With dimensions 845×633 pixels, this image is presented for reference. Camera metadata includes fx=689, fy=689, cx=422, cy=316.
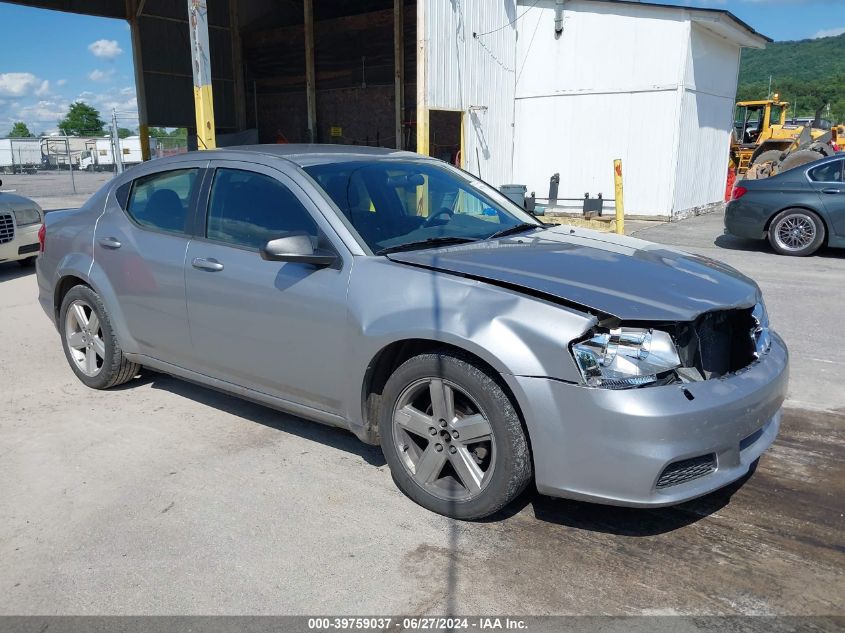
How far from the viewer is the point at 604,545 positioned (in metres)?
3.04

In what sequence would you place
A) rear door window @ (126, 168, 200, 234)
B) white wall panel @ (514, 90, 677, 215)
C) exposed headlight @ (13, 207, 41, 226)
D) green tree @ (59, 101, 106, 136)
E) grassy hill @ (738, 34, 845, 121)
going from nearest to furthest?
rear door window @ (126, 168, 200, 234)
exposed headlight @ (13, 207, 41, 226)
white wall panel @ (514, 90, 677, 215)
green tree @ (59, 101, 106, 136)
grassy hill @ (738, 34, 845, 121)

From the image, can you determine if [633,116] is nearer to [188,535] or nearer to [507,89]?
[507,89]

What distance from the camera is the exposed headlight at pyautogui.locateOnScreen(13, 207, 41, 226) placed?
9.35 metres

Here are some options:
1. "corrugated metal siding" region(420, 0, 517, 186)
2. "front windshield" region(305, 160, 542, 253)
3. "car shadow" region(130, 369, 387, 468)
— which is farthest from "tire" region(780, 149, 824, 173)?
"car shadow" region(130, 369, 387, 468)

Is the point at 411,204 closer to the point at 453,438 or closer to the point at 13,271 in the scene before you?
the point at 453,438

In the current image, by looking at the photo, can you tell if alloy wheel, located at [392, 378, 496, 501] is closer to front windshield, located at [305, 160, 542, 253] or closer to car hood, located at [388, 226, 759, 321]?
car hood, located at [388, 226, 759, 321]

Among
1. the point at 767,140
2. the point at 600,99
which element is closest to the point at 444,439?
the point at 600,99

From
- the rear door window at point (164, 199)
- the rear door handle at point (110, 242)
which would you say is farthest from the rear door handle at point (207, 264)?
the rear door handle at point (110, 242)

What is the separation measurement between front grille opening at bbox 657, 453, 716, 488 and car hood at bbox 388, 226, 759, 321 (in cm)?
58

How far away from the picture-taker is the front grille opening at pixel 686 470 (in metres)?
2.77

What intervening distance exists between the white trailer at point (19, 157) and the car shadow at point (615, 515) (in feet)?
141

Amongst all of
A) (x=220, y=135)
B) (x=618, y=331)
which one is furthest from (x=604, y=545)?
(x=220, y=135)

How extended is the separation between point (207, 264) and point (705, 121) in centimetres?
1444

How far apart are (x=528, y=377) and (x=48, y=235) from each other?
4101mm
